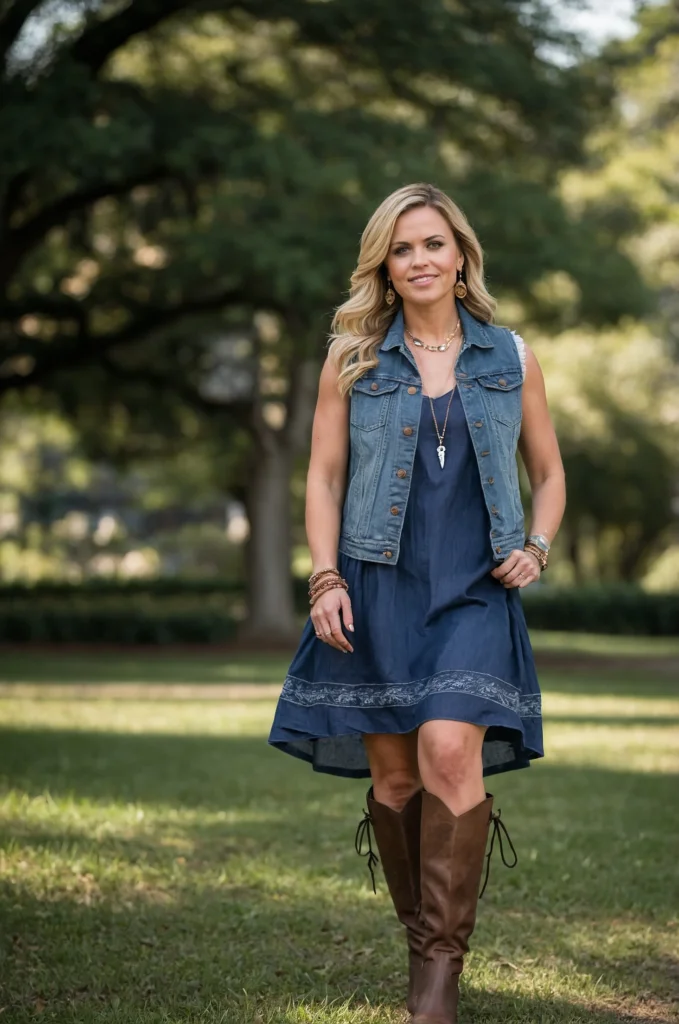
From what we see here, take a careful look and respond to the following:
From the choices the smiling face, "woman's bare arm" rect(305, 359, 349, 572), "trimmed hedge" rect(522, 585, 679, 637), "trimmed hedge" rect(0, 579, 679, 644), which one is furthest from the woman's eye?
"trimmed hedge" rect(522, 585, 679, 637)

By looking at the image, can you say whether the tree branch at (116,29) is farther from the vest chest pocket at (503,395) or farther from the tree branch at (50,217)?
the vest chest pocket at (503,395)

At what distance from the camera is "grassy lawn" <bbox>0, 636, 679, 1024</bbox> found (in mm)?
4305

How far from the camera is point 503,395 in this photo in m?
4.20

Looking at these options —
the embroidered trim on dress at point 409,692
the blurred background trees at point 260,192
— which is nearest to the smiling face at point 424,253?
the embroidered trim on dress at point 409,692

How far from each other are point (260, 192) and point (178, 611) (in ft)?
31.1

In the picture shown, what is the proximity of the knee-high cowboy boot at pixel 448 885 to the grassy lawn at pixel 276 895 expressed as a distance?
273mm

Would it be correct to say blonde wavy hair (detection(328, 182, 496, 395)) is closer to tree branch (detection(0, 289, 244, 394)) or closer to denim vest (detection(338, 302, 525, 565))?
denim vest (detection(338, 302, 525, 565))

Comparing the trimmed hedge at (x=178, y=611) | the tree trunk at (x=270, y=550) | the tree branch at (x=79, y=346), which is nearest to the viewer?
the tree branch at (x=79, y=346)

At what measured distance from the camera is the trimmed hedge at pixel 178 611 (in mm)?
26031

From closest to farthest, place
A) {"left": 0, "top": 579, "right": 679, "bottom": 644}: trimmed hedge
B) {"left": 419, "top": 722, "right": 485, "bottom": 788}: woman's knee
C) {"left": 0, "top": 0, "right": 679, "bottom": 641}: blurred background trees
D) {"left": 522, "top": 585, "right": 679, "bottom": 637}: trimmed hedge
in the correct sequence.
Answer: {"left": 419, "top": 722, "right": 485, "bottom": 788}: woman's knee, {"left": 0, "top": 0, "right": 679, "bottom": 641}: blurred background trees, {"left": 0, "top": 579, "right": 679, "bottom": 644}: trimmed hedge, {"left": 522, "top": 585, "right": 679, "bottom": 637}: trimmed hedge

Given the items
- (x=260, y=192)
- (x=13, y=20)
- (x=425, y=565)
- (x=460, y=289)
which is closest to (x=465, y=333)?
(x=460, y=289)

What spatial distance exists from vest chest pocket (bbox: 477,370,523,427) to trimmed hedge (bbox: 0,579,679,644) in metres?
21.7

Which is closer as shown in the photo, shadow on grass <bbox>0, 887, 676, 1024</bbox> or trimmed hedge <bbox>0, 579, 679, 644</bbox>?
shadow on grass <bbox>0, 887, 676, 1024</bbox>

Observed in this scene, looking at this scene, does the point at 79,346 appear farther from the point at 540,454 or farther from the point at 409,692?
the point at 409,692
